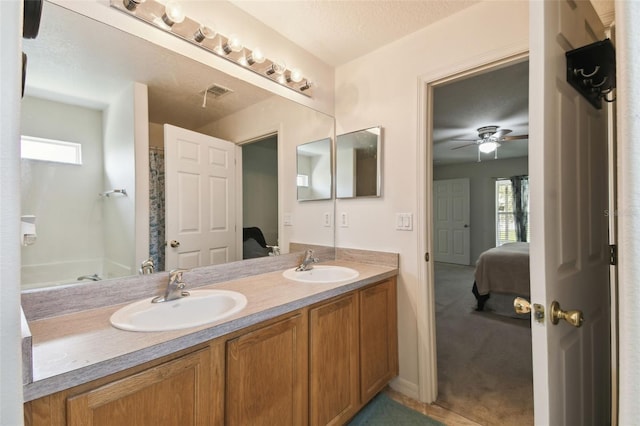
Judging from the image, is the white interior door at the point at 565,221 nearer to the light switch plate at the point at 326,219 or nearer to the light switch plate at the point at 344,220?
the light switch plate at the point at 344,220

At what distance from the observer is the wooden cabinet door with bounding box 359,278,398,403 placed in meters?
1.67

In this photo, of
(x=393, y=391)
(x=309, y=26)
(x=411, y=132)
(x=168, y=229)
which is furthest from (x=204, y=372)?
(x=309, y=26)

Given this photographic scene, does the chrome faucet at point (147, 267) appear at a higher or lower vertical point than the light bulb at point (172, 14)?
lower

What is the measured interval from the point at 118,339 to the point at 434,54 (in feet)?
7.01

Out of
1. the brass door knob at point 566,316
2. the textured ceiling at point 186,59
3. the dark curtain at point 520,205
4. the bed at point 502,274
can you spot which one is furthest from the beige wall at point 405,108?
the dark curtain at point 520,205

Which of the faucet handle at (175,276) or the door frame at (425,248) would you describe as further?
the door frame at (425,248)

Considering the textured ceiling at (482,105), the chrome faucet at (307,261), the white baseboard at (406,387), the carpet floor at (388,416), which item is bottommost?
the carpet floor at (388,416)

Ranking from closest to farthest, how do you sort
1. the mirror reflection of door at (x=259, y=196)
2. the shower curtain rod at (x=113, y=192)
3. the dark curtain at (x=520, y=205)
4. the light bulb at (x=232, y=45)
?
the shower curtain rod at (x=113, y=192), the light bulb at (x=232, y=45), the mirror reflection of door at (x=259, y=196), the dark curtain at (x=520, y=205)

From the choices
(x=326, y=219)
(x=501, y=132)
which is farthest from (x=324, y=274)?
(x=501, y=132)

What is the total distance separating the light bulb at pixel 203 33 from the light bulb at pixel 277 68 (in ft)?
1.31

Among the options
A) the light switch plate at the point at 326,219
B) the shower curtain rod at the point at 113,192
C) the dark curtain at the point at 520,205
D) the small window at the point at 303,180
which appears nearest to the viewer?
the shower curtain rod at the point at 113,192

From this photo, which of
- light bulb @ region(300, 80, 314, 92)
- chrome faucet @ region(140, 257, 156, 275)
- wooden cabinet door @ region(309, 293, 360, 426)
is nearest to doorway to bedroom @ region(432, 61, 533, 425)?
wooden cabinet door @ region(309, 293, 360, 426)

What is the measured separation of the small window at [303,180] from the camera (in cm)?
214

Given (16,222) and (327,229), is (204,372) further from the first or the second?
(327,229)
